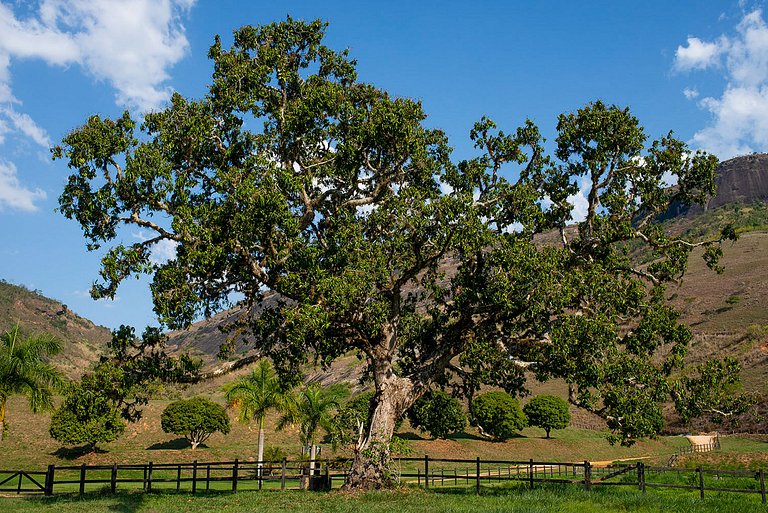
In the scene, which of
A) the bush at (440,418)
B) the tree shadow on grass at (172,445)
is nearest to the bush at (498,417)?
the bush at (440,418)

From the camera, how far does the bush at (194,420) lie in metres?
59.1

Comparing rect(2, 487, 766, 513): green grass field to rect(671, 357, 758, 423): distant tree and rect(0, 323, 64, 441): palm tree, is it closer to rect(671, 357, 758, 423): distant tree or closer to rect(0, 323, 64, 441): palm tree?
rect(671, 357, 758, 423): distant tree

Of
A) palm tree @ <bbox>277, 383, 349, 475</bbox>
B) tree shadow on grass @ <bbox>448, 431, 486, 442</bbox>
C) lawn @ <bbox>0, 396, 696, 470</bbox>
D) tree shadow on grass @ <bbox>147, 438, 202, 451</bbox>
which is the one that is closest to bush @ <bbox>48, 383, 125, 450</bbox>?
lawn @ <bbox>0, 396, 696, 470</bbox>

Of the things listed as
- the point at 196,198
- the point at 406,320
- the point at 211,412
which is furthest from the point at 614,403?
the point at 211,412

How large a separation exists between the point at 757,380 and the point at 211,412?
5867cm

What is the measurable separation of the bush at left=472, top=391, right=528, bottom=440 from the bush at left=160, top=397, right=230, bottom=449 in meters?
24.2

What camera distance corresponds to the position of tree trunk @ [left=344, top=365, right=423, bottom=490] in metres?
25.3

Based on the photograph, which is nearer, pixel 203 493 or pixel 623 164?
pixel 623 164

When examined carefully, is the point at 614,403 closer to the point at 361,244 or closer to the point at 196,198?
the point at 361,244

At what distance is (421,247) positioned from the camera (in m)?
25.8

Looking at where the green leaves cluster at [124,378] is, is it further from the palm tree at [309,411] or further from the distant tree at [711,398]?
the palm tree at [309,411]

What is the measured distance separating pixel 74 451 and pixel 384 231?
42118 mm

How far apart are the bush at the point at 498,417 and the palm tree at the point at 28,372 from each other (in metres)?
36.5

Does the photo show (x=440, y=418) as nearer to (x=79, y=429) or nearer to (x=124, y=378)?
(x=79, y=429)
